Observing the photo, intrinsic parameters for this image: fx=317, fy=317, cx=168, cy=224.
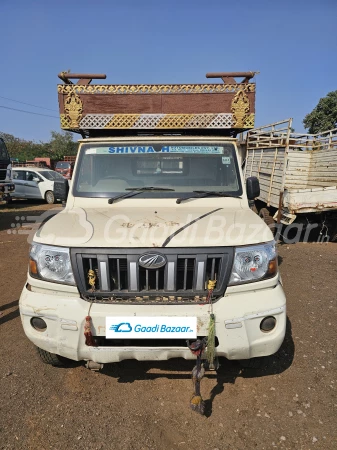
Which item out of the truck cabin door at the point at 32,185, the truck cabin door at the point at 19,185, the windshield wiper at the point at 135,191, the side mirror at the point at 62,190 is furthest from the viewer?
the truck cabin door at the point at 19,185

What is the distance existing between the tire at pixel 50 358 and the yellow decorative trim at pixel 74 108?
2396mm

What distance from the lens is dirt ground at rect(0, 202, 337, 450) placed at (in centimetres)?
220

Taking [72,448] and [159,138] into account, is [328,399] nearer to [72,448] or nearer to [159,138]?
[72,448]

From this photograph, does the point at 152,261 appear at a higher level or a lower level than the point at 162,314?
higher

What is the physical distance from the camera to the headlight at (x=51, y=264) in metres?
2.33

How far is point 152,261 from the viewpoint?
88.1 inches

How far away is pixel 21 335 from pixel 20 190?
43.0ft

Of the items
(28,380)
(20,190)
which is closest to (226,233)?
(28,380)

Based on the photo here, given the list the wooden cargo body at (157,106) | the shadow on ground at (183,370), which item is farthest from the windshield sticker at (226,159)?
the shadow on ground at (183,370)

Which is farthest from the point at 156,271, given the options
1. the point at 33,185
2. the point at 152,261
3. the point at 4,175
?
the point at 33,185

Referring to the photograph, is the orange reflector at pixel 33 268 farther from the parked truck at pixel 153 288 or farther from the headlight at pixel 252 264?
the headlight at pixel 252 264

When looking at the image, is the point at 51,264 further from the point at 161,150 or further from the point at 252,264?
the point at 161,150

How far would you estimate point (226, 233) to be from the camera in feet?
7.94

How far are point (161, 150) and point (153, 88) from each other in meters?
0.86
